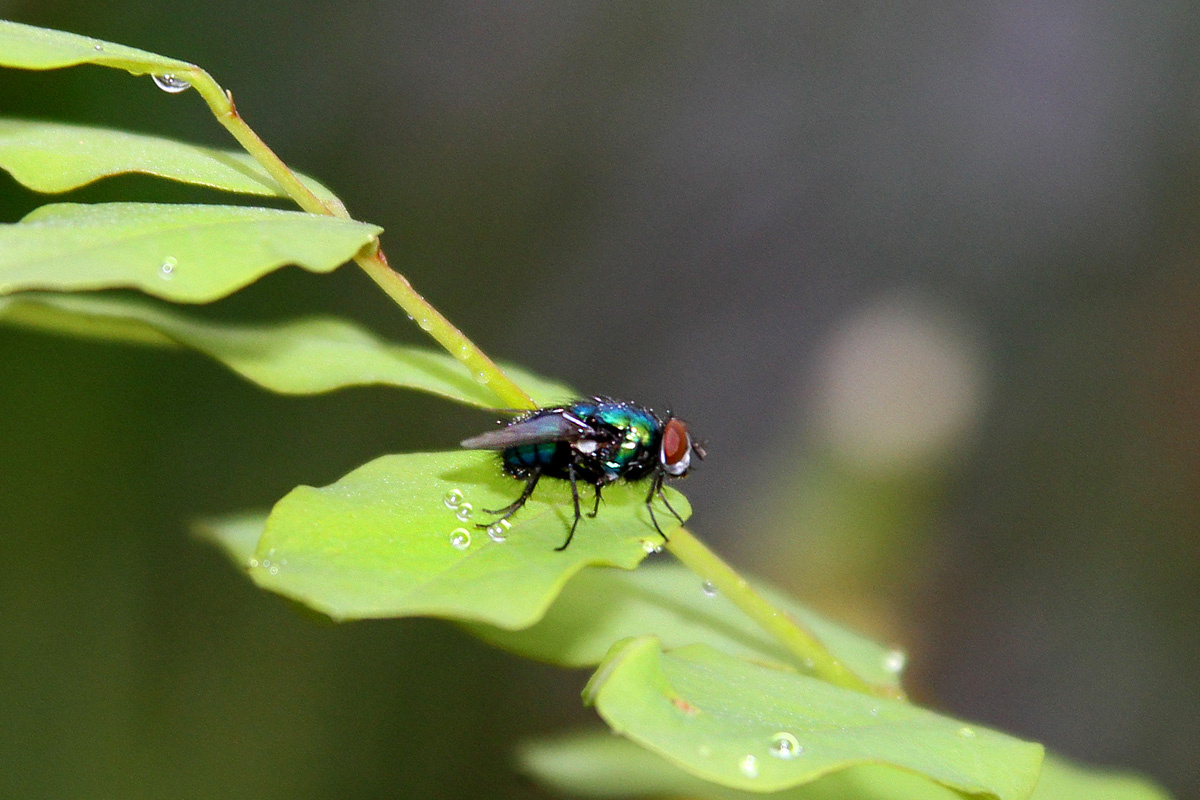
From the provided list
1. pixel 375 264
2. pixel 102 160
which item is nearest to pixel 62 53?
pixel 102 160

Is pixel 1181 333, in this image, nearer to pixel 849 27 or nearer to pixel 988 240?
pixel 988 240

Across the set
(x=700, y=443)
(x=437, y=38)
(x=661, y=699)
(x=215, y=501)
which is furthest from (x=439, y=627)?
(x=661, y=699)

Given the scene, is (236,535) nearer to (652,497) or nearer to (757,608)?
(652,497)

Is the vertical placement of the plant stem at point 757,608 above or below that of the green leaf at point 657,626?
above

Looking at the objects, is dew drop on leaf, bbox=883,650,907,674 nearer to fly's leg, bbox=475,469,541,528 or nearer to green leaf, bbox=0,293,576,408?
fly's leg, bbox=475,469,541,528

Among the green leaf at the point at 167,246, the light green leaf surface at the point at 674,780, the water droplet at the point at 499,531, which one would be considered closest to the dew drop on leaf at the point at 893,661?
the light green leaf surface at the point at 674,780

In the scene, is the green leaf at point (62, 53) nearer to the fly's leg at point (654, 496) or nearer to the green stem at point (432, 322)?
the green stem at point (432, 322)
